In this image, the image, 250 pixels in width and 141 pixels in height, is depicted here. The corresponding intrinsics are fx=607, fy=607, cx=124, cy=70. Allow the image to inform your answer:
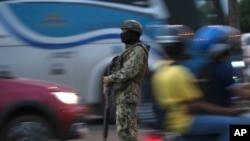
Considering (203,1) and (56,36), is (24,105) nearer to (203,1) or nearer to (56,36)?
(56,36)

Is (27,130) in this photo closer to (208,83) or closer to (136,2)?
(208,83)

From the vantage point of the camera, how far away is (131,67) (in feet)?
20.7

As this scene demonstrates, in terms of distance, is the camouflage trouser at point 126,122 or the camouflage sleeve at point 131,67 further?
the camouflage sleeve at point 131,67

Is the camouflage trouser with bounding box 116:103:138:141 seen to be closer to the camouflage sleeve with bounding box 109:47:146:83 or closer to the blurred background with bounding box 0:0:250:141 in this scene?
the camouflage sleeve with bounding box 109:47:146:83

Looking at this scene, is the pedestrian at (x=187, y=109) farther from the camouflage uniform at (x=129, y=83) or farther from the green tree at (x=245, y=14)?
the green tree at (x=245, y=14)

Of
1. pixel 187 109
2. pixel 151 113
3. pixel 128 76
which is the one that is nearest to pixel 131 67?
pixel 128 76

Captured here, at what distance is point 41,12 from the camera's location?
11.8m

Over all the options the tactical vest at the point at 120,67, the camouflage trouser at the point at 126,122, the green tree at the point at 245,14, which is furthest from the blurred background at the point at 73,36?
the green tree at the point at 245,14

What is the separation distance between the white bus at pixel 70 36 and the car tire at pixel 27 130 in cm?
383

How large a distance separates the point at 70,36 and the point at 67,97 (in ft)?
12.4

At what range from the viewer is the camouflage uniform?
620 centimetres

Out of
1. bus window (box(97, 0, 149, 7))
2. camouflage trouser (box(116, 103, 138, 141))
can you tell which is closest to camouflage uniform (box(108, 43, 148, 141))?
camouflage trouser (box(116, 103, 138, 141))

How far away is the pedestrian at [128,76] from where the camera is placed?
6250 millimetres

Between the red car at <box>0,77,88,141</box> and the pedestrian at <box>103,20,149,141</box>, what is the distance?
1717mm
